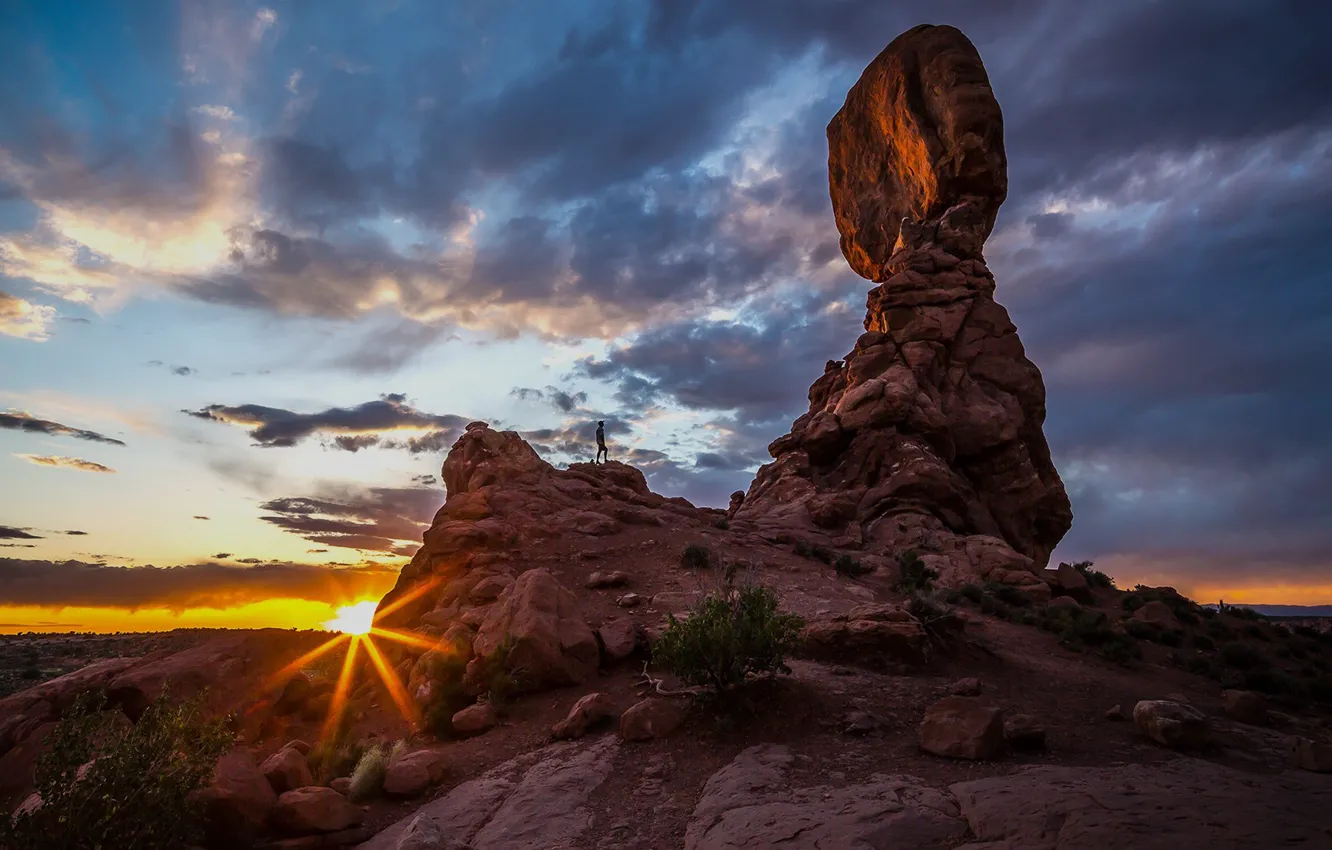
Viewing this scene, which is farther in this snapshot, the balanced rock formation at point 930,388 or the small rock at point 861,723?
the balanced rock formation at point 930,388

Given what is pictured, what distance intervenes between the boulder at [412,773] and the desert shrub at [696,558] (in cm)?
1216

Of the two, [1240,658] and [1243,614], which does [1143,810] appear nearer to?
[1240,658]

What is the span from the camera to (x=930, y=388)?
40.7 metres

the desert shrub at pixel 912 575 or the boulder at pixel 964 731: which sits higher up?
the desert shrub at pixel 912 575

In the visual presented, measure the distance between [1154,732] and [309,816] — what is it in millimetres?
13682

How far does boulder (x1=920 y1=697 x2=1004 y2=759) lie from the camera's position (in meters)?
10.2

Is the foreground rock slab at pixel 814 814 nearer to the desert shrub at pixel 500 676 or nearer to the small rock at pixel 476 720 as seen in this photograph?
the small rock at pixel 476 720

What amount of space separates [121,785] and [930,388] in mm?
39968

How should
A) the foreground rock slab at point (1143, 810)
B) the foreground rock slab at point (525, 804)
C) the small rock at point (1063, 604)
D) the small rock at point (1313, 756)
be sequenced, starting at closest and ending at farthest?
the foreground rock slab at point (1143, 810) < the foreground rock slab at point (525, 804) < the small rock at point (1313, 756) < the small rock at point (1063, 604)

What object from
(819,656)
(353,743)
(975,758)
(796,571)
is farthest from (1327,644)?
(353,743)

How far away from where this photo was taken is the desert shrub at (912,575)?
25.6 metres

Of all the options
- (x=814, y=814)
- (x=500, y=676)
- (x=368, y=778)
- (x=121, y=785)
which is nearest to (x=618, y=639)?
(x=500, y=676)

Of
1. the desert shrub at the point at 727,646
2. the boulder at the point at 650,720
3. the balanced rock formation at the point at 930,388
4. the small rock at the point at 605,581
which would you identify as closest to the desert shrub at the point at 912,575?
the balanced rock formation at the point at 930,388

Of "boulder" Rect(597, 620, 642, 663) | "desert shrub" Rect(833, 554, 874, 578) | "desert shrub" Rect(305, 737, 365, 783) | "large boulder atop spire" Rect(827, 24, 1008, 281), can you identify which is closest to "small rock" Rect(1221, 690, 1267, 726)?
"boulder" Rect(597, 620, 642, 663)
